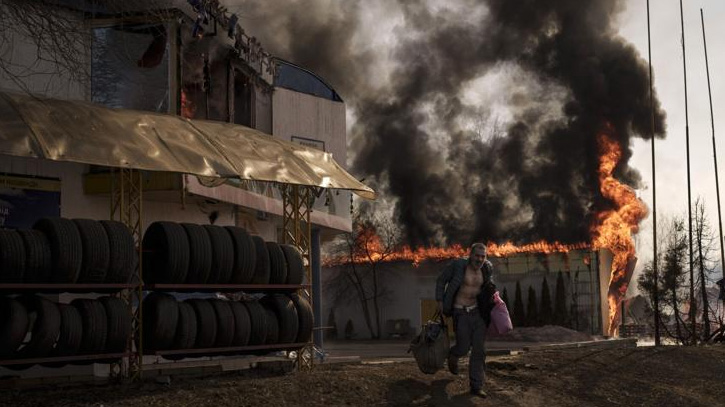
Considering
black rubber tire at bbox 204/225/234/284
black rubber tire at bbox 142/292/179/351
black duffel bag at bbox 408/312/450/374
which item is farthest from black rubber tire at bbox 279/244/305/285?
black duffel bag at bbox 408/312/450/374

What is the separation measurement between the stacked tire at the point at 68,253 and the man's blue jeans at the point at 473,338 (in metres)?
4.31

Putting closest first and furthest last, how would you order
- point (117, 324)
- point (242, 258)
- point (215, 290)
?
1. point (117, 324)
2. point (215, 290)
3. point (242, 258)

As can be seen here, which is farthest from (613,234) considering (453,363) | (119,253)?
(119,253)

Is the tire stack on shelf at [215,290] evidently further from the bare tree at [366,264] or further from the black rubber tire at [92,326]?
the bare tree at [366,264]

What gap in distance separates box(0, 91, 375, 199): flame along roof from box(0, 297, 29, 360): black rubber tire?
177cm

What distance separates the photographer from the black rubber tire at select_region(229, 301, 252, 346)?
13.4 meters

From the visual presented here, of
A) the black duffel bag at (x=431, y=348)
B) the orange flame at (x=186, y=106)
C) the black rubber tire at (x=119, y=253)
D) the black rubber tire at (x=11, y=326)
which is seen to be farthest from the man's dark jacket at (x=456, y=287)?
the orange flame at (x=186, y=106)

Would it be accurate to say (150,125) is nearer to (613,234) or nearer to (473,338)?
(473,338)

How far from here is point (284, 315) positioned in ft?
46.8

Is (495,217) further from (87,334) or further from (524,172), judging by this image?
(87,334)

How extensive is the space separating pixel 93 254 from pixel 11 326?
4.38ft

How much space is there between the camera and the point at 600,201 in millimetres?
45781

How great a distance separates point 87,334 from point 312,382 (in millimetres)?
2836

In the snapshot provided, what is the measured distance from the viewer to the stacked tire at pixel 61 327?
10.9 meters
